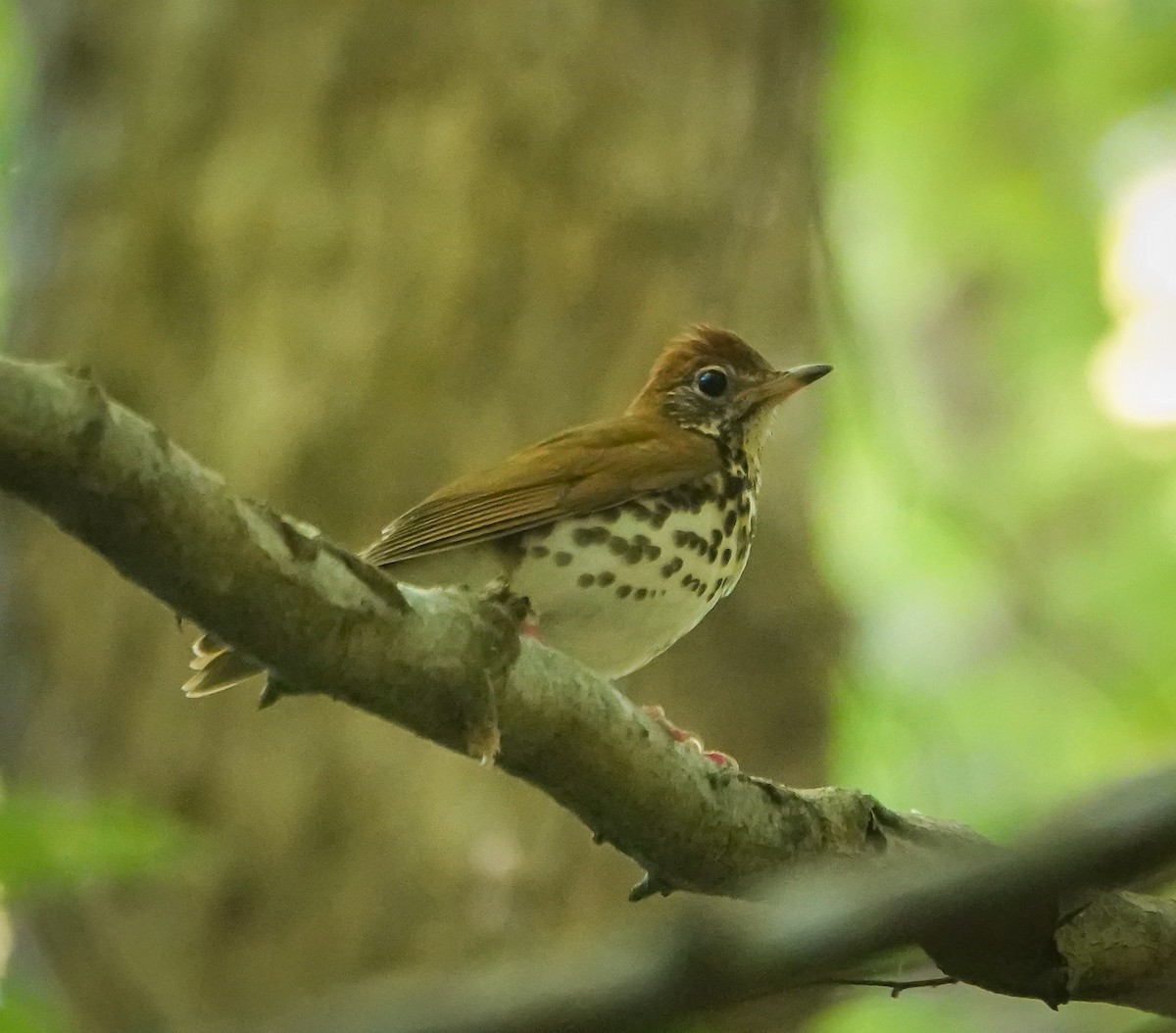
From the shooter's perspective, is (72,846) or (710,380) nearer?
(72,846)

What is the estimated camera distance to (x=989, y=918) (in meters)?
0.83

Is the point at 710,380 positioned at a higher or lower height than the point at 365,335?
lower

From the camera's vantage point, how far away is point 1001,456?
332 inches

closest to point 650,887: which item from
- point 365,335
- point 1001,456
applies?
point 365,335

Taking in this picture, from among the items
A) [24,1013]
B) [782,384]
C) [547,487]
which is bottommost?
[24,1013]

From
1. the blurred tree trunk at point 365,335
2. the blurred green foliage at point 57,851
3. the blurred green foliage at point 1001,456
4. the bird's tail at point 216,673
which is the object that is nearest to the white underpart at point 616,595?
the bird's tail at point 216,673

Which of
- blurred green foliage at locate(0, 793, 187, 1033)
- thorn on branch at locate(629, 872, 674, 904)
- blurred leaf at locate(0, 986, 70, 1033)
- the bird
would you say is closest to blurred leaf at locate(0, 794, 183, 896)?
blurred green foliage at locate(0, 793, 187, 1033)

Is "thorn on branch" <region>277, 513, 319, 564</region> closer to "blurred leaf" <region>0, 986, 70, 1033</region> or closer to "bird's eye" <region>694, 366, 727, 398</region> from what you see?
"blurred leaf" <region>0, 986, 70, 1033</region>

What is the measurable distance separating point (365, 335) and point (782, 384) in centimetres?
132

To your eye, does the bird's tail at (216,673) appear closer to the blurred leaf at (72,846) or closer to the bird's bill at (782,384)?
the blurred leaf at (72,846)

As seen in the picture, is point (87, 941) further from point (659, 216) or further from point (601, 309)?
point (659, 216)

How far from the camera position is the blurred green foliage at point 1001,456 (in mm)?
5840

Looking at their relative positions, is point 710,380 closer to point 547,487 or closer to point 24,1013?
point 547,487

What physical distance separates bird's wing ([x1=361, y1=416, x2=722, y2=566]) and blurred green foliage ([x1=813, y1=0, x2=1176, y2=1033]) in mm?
1979
